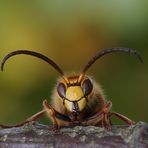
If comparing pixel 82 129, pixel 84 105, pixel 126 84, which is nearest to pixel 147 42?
pixel 126 84

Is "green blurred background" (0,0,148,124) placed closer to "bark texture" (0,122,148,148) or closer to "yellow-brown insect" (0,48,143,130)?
"yellow-brown insect" (0,48,143,130)

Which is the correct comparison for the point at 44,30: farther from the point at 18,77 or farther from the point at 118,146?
the point at 118,146

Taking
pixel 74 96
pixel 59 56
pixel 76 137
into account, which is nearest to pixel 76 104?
pixel 74 96

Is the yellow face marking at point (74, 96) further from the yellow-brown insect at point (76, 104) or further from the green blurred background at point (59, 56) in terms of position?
the green blurred background at point (59, 56)

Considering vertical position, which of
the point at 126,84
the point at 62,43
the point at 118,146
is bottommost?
the point at 118,146

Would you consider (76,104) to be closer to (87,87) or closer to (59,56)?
(87,87)

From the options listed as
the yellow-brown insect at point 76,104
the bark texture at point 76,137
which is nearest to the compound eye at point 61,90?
the yellow-brown insect at point 76,104
